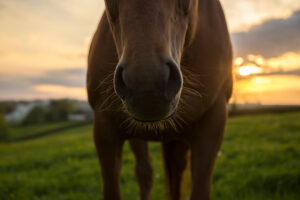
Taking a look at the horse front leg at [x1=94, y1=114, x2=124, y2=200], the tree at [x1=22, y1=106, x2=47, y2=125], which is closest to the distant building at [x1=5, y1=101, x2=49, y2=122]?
the tree at [x1=22, y1=106, x2=47, y2=125]

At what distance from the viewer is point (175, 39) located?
1.28 metres

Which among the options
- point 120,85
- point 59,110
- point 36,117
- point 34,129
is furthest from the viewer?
point 59,110

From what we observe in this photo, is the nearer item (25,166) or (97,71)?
(97,71)

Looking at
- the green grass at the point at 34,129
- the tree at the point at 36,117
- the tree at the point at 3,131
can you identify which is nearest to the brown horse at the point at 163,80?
the green grass at the point at 34,129

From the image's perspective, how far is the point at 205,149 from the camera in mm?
1733

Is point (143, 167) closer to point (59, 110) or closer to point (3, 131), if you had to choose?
point (3, 131)

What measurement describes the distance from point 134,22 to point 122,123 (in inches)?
30.8

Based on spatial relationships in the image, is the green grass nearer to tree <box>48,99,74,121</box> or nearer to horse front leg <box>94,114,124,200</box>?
tree <box>48,99,74,121</box>

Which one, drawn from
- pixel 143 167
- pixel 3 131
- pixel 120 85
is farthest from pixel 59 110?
pixel 120 85

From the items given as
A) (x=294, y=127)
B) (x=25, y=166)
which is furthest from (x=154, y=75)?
(x=294, y=127)

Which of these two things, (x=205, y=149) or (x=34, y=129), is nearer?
(x=205, y=149)

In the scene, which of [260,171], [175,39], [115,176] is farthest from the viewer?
[260,171]

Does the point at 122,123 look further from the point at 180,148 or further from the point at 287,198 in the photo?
the point at 287,198

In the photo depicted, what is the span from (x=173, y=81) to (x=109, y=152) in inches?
38.7
